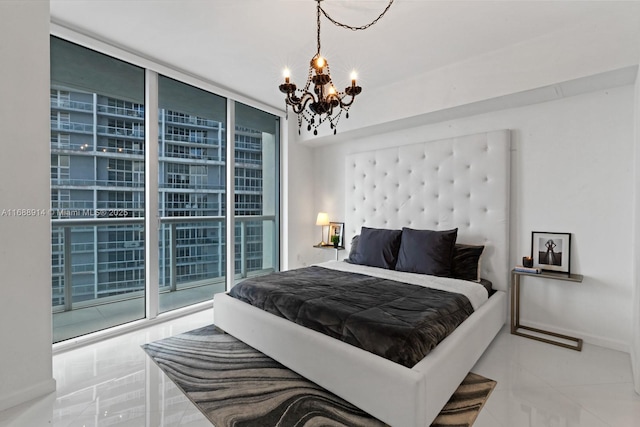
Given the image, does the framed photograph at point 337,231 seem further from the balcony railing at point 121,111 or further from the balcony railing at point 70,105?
the balcony railing at point 70,105

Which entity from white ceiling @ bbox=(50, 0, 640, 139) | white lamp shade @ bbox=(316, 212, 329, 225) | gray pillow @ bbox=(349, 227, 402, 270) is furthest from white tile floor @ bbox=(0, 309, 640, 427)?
white lamp shade @ bbox=(316, 212, 329, 225)

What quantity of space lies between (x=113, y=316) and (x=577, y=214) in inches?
173

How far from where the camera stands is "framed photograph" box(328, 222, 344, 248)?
4.39m

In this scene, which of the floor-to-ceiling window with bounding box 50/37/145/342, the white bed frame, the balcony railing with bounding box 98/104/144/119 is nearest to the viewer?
the white bed frame

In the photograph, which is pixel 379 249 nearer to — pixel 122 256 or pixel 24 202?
pixel 122 256

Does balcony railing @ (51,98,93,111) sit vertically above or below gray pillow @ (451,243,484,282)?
above

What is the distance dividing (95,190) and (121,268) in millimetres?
783

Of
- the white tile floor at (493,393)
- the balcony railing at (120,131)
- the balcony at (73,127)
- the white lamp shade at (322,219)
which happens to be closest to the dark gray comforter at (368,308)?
the white tile floor at (493,393)

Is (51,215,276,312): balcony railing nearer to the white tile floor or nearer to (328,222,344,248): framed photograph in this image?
the white tile floor

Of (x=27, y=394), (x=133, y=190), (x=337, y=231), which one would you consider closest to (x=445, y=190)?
(x=337, y=231)

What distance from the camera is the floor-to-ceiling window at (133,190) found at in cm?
262

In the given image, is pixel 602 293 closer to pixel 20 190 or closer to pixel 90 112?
pixel 20 190

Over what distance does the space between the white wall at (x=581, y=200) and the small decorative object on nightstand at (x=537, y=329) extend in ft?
0.26

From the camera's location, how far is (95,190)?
275 centimetres
